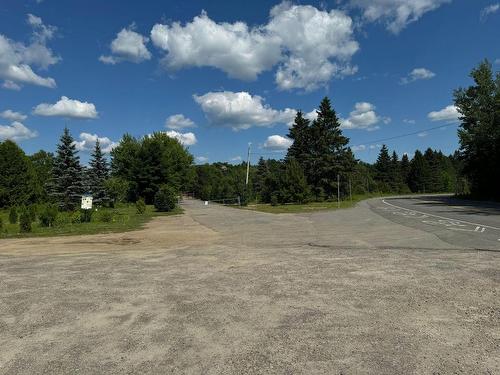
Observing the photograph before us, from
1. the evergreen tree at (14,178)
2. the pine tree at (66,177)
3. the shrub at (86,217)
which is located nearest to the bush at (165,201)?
the pine tree at (66,177)

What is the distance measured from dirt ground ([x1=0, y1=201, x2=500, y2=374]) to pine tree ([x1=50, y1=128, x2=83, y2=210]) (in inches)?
1225

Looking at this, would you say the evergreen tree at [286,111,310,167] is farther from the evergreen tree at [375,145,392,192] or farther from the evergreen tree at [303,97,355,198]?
the evergreen tree at [375,145,392,192]

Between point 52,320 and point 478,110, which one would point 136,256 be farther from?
point 478,110

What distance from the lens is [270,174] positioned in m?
64.8

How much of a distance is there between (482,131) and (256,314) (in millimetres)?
48882

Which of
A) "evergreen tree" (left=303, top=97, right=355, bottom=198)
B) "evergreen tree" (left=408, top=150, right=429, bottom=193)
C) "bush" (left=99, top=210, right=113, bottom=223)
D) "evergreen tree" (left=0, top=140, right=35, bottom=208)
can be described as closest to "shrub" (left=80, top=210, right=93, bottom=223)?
"bush" (left=99, top=210, right=113, bottom=223)

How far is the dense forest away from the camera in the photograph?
42688 millimetres

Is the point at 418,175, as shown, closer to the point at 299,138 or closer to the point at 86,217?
the point at 299,138

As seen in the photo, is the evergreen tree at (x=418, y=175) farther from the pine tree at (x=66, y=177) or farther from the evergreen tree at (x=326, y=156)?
the pine tree at (x=66, y=177)

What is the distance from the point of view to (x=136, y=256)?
11305 millimetres

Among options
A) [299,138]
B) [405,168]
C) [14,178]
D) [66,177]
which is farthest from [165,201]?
[405,168]

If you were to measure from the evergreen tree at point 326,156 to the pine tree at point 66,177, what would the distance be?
3187 centimetres

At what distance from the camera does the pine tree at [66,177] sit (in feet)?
130

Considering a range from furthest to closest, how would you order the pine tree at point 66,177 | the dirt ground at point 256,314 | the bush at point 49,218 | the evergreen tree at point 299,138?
the evergreen tree at point 299,138 < the pine tree at point 66,177 < the bush at point 49,218 < the dirt ground at point 256,314
